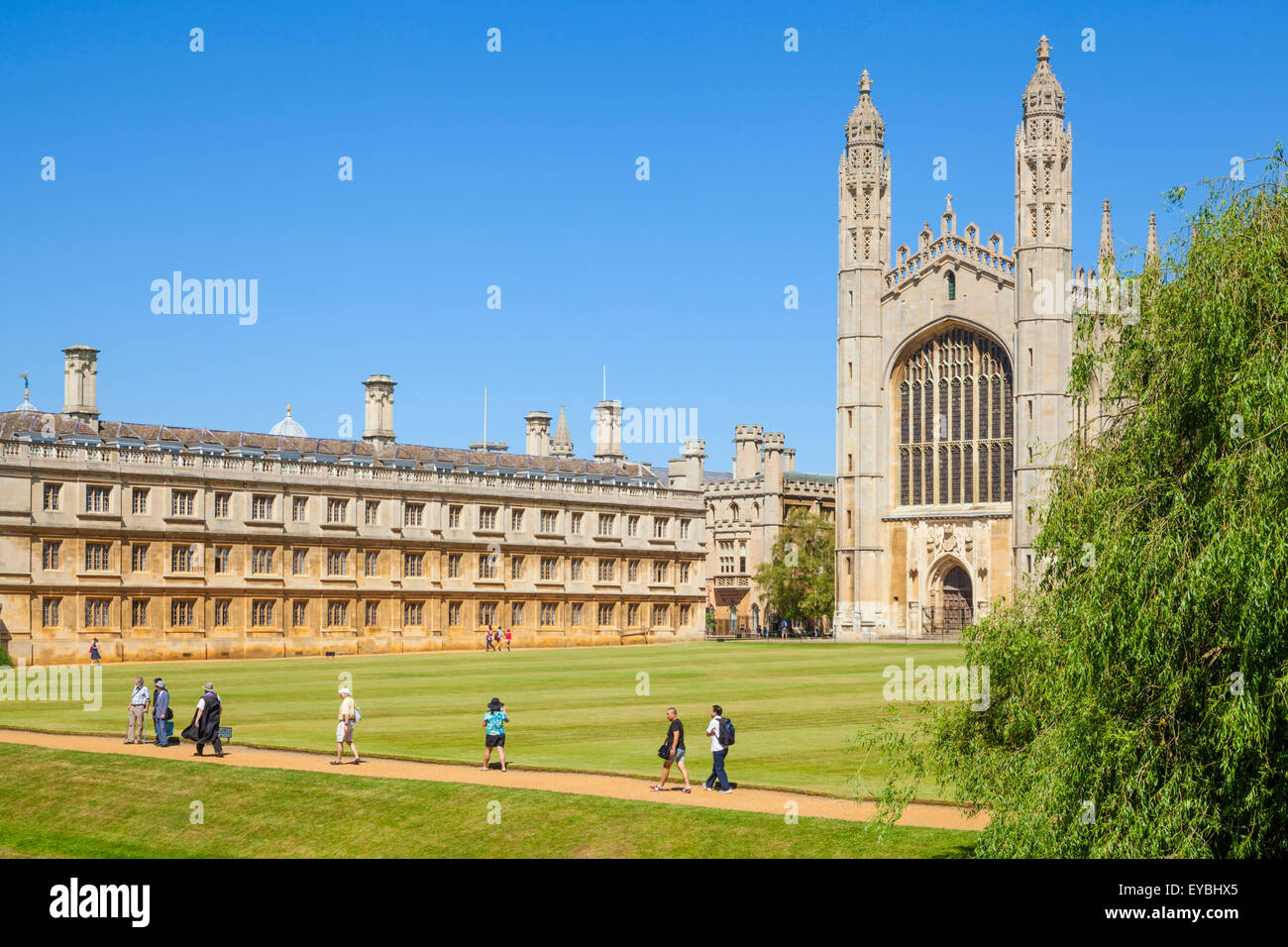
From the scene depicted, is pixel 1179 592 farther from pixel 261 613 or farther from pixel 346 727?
pixel 261 613

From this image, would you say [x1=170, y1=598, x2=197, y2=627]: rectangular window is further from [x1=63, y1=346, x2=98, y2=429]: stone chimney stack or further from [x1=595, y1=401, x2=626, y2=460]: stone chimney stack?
[x1=595, y1=401, x2=626, y2=460]: stone chimney stack

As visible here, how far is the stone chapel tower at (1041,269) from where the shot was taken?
7925 centimetres

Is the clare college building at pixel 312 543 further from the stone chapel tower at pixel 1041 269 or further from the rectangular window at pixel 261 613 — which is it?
the stone chapel tower at pixel 1041 269

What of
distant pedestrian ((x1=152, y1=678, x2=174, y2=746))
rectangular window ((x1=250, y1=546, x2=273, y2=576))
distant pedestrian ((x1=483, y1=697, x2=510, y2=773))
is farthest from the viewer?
rectangular window ((x1=250, y1=546, x2=273, y2=576))

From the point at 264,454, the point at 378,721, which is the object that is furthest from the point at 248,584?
the point at 378,721

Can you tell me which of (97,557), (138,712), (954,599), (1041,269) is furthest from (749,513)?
(138,712)

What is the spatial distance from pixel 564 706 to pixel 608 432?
54.3 m

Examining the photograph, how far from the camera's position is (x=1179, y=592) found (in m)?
16.0

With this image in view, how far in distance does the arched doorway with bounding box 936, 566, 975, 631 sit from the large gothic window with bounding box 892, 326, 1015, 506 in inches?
165

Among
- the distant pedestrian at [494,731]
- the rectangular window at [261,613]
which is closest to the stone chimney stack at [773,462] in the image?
the rectangular window at [261,613]

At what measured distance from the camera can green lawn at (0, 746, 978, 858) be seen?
20.6 meters

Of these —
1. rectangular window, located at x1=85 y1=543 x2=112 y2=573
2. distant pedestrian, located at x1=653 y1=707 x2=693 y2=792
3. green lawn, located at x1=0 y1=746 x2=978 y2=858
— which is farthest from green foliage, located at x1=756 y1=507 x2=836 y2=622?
distant pedestrian, located at x1=653 y1=707 x2=693 y2=792
